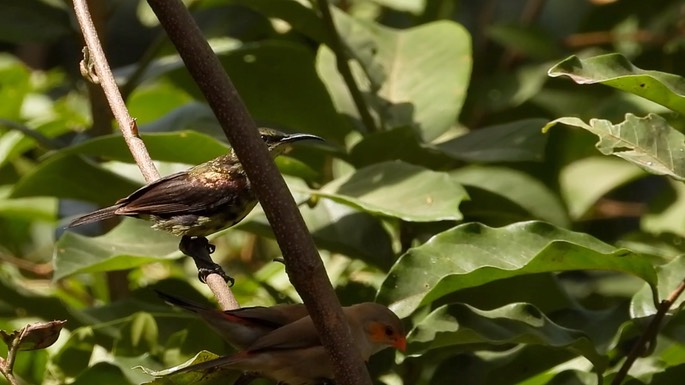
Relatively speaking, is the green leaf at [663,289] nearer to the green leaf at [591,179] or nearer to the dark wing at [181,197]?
the dark wing at [181,197]

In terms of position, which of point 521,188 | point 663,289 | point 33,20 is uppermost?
point 33,20

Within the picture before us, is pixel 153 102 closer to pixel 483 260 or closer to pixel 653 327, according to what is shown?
pixel 483 260

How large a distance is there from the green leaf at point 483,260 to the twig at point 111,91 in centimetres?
55

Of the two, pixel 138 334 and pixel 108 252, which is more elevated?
pixel 108 252

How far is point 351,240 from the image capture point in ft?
9.30

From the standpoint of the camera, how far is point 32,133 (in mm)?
3078

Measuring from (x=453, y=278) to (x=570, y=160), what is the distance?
2.07 metres

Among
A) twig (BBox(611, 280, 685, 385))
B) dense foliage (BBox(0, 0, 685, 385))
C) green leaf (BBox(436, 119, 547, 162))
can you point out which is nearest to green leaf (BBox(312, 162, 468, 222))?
dense foliage (BBox(0, 0, 685, 385))

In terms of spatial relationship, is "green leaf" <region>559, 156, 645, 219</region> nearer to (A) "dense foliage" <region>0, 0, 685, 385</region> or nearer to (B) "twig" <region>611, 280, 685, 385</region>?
(A) "dense foliage" <region>0, 0, 685, 385</region>

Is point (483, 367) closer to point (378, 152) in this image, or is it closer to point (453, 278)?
point (453, 278)

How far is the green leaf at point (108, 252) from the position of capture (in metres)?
2.62

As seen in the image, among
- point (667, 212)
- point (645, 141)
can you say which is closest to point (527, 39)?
point (667, 212)

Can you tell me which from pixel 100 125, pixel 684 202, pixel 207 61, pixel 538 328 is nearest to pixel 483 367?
pixel 538 328

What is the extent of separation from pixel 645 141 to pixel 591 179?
2.23 metres
